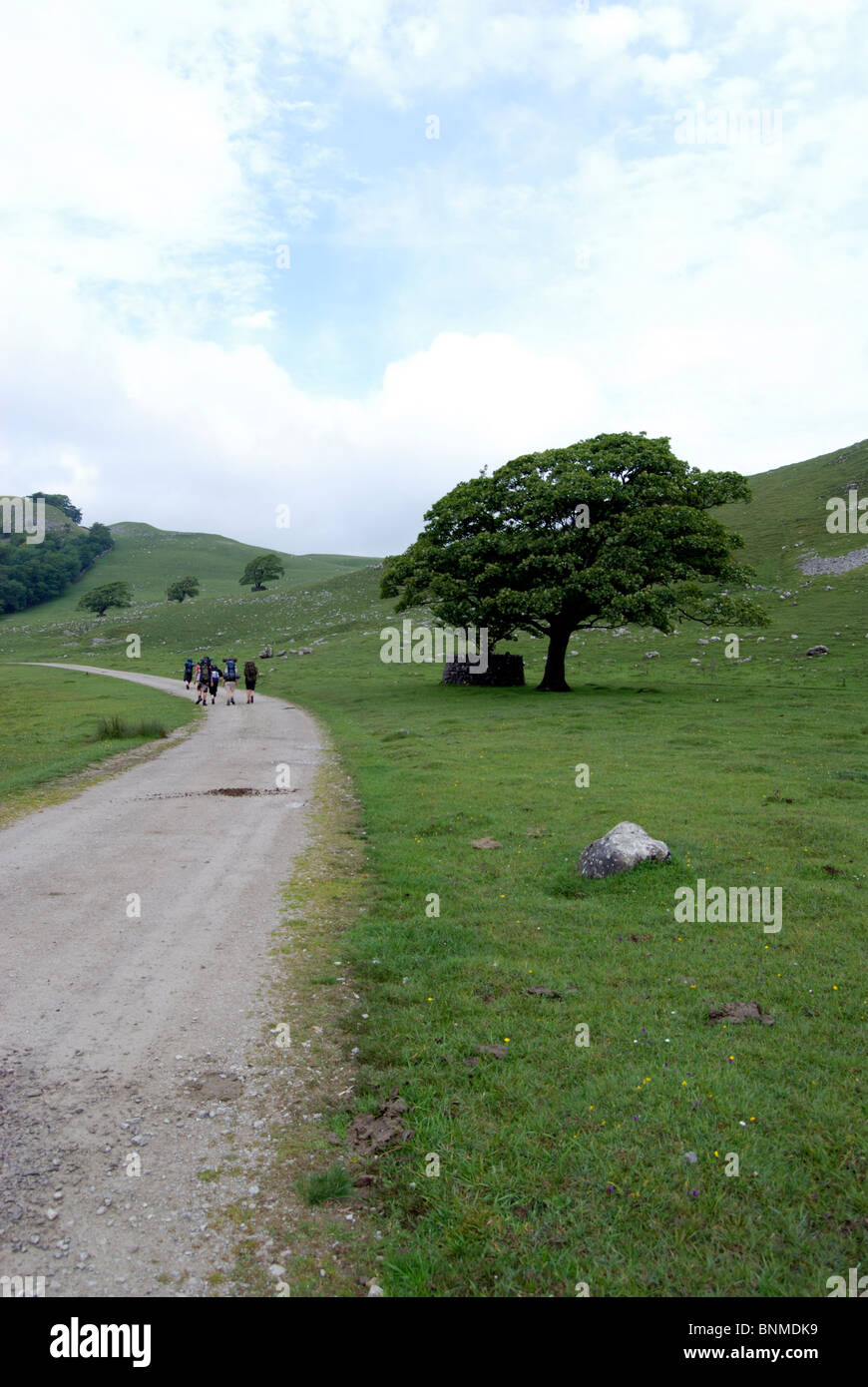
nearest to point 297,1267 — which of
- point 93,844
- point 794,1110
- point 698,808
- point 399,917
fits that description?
point 794,1110

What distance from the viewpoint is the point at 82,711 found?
37406mm

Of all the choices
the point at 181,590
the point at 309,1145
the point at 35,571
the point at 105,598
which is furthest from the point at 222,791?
the point at 35,571

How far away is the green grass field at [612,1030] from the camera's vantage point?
4711 millimetres

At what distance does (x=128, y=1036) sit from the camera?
23.1 feet

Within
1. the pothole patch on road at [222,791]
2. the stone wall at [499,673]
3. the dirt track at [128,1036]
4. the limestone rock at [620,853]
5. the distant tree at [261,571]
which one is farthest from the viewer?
the distant tree at [261,571]

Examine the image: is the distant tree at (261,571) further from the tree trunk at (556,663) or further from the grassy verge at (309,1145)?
the grassy verge at (309,1145)

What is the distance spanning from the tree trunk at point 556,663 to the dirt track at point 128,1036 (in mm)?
27836

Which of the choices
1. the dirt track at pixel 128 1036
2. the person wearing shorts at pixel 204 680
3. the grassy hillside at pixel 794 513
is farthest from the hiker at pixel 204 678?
the grassy hillside at pixel 794 513

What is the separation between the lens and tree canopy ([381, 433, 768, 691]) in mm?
36219

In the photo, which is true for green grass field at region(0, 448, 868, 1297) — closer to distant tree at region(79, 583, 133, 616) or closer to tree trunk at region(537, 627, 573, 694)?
tree trunk at region(537, 627, 573, 694)

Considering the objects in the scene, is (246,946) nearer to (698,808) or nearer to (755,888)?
(755,888)

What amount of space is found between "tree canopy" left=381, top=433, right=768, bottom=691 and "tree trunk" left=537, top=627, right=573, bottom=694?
0.21 ft

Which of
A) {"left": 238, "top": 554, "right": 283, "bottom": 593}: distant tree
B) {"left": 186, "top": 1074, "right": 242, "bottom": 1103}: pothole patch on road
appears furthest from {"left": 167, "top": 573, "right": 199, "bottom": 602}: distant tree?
{"left": 186, "top": 1074, "right": 242, "bottom": 1103}: pothole patch on road

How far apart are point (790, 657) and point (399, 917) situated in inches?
1673
